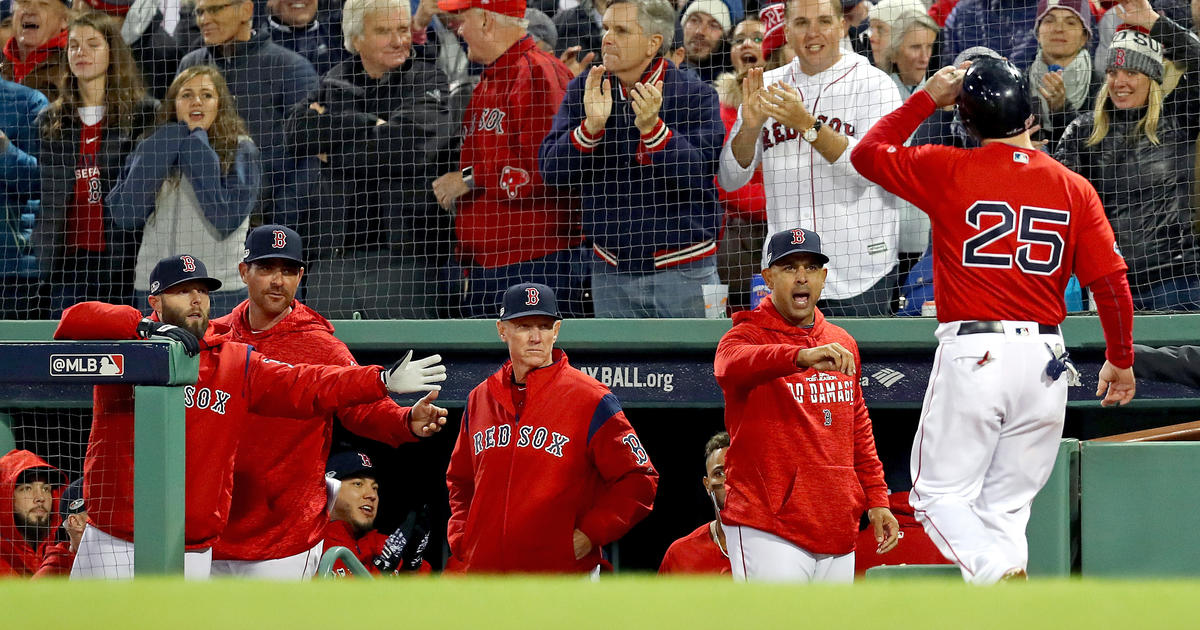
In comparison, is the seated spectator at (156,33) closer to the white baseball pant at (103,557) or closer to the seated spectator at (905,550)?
the white baseball pant at (103,557)

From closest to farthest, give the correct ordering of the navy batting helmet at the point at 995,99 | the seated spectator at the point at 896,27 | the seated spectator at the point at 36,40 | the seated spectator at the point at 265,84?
the navy batting helmet at the point at 995,99 < the seated spectator at the point at 896,27 < the seated spectator at the point at 265,84 < the seated spectator at the point at 36,40

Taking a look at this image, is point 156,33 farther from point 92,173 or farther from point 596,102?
point 596,102

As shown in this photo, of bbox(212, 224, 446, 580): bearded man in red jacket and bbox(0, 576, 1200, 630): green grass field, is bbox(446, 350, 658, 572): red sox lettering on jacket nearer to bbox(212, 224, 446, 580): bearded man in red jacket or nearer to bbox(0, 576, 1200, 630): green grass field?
bbox(212, 224, 446, 580): bearded man in red jacket

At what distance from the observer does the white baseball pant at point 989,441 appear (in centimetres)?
373

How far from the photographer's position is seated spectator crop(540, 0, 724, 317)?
5645 millimetres

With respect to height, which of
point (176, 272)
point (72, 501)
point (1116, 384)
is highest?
point (176, 272)

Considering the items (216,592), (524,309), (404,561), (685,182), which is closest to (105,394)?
(524,309)

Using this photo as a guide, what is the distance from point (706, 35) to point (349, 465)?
2609 mm

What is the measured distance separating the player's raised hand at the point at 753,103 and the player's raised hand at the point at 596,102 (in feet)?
1.93

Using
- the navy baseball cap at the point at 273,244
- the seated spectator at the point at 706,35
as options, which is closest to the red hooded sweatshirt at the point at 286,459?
the navy baseball cap at the point at 273,244

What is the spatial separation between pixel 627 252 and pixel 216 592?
176 inches

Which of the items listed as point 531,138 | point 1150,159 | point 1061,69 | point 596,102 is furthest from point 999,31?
point 531,138

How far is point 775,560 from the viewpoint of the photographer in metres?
4.38

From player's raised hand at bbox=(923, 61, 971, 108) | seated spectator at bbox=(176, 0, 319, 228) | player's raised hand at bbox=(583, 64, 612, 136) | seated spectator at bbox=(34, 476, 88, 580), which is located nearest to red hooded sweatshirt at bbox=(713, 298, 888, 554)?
player's raised hand at bbox=(923, 61, 971, 108)
